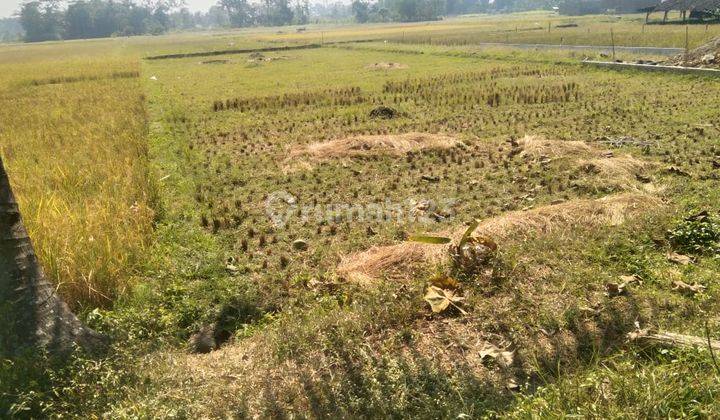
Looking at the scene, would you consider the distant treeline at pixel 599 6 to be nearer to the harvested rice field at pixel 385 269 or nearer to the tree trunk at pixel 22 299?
the harvested rice field at pixel 385 269

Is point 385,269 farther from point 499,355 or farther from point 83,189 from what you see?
point 83,189

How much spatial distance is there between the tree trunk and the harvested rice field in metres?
0.17

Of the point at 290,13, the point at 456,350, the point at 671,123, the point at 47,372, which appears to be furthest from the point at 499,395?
the point at 290,13

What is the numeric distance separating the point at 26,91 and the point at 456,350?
23.0 metres

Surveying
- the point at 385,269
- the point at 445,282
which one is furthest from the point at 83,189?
the point at 445,282

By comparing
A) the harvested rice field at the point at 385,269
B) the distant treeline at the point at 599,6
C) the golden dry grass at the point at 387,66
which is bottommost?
the harvested rice field at the point at 385,269

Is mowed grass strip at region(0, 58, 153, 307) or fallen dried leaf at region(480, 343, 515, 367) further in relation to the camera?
mowed grass strip at region(0, 58, 153, 307)

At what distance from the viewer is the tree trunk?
3635mm

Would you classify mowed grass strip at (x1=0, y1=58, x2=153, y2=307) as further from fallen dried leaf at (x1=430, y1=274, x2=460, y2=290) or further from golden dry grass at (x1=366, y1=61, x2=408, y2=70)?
golden dry grass at (x1=366, y1=61, x2=408, y2=70)

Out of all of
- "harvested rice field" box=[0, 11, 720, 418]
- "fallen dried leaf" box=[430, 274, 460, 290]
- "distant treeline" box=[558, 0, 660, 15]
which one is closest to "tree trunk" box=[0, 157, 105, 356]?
"harvested rice field" box=[0, 11, 720, 418]

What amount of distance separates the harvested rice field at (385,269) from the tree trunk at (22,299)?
0.17m

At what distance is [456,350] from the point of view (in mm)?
4066

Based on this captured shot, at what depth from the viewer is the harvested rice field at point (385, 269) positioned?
3.54 metres

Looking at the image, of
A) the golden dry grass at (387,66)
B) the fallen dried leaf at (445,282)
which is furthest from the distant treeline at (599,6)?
the fallen dried leaf at (445,282)
